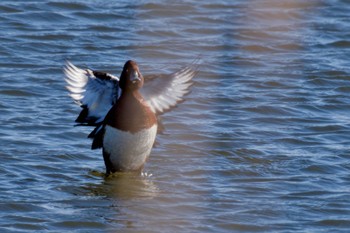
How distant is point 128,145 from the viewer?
36.8ft

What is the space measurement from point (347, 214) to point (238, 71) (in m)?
5.77

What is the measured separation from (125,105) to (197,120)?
291cm

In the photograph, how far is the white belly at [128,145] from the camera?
439 inches

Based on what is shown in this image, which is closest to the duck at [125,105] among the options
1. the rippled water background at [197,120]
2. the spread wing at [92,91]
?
the spread wing at [92,91]

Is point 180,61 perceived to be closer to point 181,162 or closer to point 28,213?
point 181,162

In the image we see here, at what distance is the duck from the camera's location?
36.5 feet

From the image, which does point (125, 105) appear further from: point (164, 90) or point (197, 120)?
point (197, 120)

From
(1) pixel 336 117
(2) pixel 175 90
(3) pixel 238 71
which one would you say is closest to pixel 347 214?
(2) pixel 175 90

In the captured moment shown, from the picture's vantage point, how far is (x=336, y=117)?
1428cm

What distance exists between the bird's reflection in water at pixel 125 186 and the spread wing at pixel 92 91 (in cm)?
54

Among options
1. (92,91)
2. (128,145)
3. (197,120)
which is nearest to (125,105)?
(128,145)

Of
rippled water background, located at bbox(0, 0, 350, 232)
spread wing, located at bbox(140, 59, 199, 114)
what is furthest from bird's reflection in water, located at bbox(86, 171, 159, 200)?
spread wing, located at bbox(140, 59, 199, 114)

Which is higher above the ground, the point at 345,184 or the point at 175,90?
the point at 175,90

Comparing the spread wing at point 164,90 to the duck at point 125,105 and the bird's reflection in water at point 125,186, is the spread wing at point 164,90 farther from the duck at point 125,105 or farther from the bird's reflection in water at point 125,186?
the bird's reflection in water at point 125,186
